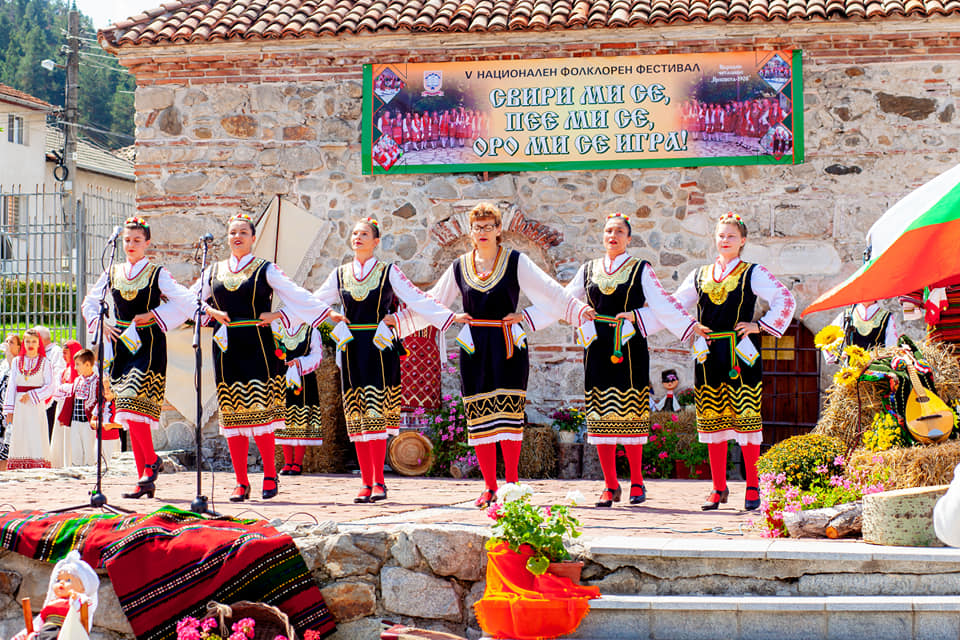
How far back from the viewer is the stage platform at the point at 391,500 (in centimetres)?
628

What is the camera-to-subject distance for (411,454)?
1076 centimetres

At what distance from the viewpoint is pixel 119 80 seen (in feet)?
147

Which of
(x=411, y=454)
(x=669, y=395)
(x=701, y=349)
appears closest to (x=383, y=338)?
(x=701, y=349)

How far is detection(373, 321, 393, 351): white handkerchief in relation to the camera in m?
7.60

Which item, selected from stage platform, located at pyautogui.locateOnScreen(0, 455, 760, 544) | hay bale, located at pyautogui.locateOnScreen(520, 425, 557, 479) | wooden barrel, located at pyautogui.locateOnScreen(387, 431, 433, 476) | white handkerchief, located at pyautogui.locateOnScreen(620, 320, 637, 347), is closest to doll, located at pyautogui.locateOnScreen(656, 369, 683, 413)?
stage platform, located at pyautogui.locateOnScreen(0, 455, 760, 544)

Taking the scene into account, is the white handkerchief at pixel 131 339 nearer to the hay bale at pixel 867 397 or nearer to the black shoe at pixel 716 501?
the black shoe at pixel 716 501

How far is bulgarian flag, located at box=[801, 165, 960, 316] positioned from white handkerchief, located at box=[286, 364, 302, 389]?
20.2 feet

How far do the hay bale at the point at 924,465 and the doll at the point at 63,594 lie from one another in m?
3.92

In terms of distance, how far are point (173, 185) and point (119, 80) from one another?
35532 millimetres

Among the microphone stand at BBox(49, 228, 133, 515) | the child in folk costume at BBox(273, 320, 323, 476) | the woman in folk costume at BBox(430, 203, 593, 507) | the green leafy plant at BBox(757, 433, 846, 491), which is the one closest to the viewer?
the green leafy plant at BBox(757, 433, 846, 491)

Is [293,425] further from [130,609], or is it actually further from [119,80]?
[119,80]

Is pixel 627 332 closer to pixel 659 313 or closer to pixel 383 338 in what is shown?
pixel 659 313

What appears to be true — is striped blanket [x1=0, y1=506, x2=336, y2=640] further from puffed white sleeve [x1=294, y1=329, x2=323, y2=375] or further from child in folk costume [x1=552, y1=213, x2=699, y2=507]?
puffed white sleeve [x1=294, y1=329, x2=323, y2=375]

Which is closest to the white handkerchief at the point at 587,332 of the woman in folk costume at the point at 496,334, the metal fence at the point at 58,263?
the woman in folk costume at the point at 496,334
